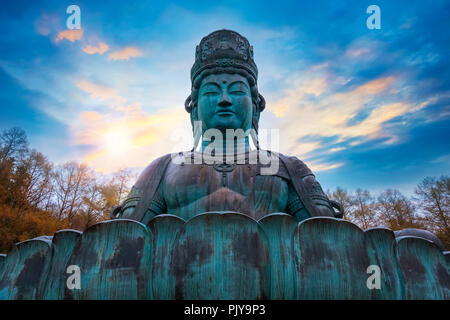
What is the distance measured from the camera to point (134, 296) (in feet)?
4.18

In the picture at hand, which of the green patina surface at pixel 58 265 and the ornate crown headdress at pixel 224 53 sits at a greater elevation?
the ornate crown headdress at pixel 224 53

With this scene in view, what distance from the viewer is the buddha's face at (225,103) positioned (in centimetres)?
315

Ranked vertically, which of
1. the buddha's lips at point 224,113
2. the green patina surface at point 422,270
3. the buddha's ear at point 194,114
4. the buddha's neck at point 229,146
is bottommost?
the green patina surface at point 422,270

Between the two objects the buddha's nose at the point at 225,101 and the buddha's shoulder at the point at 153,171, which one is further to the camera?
the buddha's nose at the point at 225,101

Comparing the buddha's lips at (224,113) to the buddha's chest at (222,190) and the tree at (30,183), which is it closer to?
the buddha's chest at (222,190)

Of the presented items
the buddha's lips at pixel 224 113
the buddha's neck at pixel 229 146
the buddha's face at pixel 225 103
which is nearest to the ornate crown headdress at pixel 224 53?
the buddha's face at pixel 225 103

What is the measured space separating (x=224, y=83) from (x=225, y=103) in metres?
0.30

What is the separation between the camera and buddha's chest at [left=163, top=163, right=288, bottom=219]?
8.30 feet

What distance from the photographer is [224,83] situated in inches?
128

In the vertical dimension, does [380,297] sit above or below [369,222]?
below

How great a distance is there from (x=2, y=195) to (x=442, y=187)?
67.1ft

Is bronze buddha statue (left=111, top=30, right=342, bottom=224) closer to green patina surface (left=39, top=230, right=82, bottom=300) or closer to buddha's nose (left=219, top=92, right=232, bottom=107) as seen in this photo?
buddha's nose (left=219, top=92, right=232, bottom=107)
